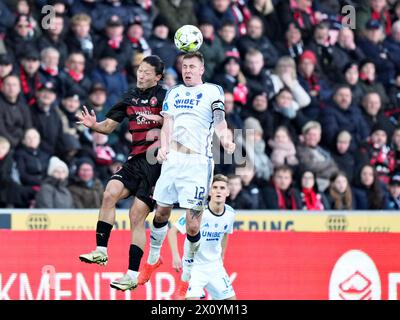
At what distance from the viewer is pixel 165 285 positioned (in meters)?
16.7

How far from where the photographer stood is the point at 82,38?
19578 mm

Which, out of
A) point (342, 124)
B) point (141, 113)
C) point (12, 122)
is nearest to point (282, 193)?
point (342, 124)

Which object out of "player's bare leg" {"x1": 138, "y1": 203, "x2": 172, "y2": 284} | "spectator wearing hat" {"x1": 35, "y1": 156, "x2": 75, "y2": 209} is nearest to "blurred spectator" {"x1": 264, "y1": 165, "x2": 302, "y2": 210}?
"spectator wearing hat" {"x1": 35, "y1": 156, "x2": 75, "y2": 209}

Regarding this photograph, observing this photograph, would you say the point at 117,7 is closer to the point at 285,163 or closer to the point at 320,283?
the point at 285,163

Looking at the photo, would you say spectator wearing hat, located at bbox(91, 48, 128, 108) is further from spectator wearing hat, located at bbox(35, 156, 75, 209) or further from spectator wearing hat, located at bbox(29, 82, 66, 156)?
spectator wearing hat, located at bbox(35, 156, 75, 209)

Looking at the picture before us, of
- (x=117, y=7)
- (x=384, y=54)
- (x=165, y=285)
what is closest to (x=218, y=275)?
(x=165, y=285)

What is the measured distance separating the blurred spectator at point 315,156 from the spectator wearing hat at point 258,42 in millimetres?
1298

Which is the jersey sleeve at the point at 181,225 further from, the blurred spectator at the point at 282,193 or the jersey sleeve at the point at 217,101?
the blurred spectator at the point at 282,193

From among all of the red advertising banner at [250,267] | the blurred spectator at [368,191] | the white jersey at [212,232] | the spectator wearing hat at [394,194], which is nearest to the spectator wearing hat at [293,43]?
the blurred spectator at [368,191]

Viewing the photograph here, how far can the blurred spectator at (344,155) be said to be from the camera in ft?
66.3

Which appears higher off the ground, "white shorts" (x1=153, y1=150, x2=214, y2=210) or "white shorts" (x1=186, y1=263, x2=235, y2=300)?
"white shorts" (x1=153, y1=150, x2=214, y2=210)

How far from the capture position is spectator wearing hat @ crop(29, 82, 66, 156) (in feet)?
61.5

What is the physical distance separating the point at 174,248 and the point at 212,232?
590mm
